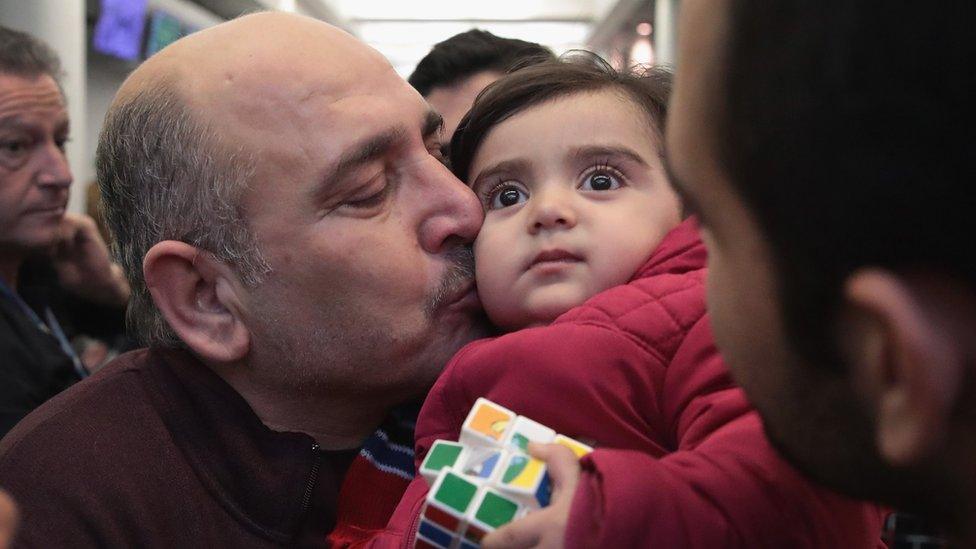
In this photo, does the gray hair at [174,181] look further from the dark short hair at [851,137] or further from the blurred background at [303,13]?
the dark short hair at [851,137]

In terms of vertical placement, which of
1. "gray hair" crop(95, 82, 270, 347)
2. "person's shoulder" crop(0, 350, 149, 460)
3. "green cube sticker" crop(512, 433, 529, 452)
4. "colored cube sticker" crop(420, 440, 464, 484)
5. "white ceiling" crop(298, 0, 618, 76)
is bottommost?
"white ceiling" crop(298, 0, 618, 76)

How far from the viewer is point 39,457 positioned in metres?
1.34

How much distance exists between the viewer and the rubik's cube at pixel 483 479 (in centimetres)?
85

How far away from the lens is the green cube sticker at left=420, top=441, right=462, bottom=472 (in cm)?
93

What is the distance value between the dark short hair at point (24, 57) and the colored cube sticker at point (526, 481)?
2755 mm

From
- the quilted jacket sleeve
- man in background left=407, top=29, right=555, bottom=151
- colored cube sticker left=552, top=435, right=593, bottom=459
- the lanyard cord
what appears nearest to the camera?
the quilted jacket sleeve

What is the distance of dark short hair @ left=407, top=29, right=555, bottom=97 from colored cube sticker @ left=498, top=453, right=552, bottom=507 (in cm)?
175

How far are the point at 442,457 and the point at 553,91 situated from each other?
679 millimetres

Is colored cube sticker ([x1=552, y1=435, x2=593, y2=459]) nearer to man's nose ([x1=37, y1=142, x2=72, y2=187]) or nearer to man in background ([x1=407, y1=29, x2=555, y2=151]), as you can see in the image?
man in background ([x1=407, y1=29, x2=555, y2=151])

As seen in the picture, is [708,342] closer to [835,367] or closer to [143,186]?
[835,367]

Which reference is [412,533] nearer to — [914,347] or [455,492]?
[455,492]

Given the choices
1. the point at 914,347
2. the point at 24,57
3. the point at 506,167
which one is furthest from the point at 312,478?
the point at 24,57

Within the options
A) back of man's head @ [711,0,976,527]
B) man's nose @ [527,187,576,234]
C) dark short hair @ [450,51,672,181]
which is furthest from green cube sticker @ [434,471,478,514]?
dark short hair @ [450,51,672,181]

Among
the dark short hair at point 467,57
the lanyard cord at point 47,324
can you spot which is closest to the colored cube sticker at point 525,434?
the dark short hair at point 467,57
